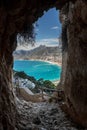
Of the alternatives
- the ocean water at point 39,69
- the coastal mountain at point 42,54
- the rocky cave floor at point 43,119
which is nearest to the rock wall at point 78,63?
the rocky cave floor at point 43,119

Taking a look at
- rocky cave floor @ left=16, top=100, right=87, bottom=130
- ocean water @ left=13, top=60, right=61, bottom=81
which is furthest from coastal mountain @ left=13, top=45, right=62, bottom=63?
rocky cave floor @ left=16, top=100, right=87, bottom=130

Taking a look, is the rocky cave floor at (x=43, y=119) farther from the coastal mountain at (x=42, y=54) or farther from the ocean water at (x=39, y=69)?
the coastal mountain at (x=42, y=54)

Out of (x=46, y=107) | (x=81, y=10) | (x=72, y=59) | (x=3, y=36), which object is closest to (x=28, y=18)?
(x=3, y=36)

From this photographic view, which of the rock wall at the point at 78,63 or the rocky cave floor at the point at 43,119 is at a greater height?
the rock wall at the point at 78,63

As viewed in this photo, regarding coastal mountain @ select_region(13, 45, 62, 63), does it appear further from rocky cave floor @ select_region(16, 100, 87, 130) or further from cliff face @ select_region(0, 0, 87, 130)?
cliff face @ select_region(0, 0, 87, 130)

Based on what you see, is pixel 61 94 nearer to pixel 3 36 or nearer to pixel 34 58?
pixel 3 36

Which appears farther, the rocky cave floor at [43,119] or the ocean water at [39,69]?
A: the ocean water at [39,69]

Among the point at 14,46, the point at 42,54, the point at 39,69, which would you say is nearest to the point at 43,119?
the point at 14,46
